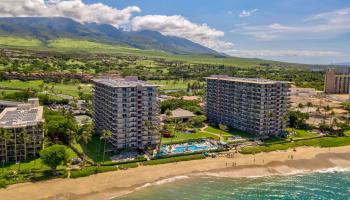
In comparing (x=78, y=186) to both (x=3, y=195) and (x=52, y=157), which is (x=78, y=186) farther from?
(x=3, y=195)

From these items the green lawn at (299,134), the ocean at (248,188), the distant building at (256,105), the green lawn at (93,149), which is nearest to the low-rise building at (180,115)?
the distant building at (256,105)

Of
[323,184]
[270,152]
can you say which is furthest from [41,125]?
[323,184]

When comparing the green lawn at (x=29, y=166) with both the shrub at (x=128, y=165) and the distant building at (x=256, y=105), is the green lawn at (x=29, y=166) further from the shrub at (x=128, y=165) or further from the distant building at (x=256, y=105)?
the distant building at (x=256, y=105)

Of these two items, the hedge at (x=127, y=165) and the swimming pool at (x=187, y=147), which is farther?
the swimming pool at (x=187, y=147)

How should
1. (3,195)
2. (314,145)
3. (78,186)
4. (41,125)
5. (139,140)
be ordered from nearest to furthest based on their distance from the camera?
(3,195), (78,186), (41,125), (139,140), (314,145)

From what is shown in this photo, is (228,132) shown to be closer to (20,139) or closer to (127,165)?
(127,165)

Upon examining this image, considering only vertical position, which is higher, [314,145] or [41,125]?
[41,125]
